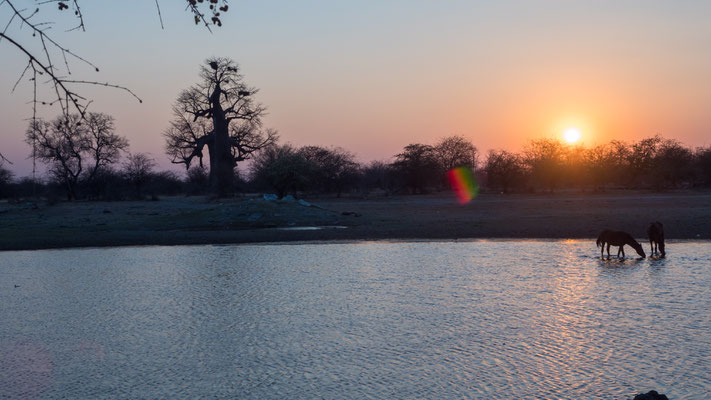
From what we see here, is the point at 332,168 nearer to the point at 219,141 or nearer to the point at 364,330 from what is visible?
the point at 219,141

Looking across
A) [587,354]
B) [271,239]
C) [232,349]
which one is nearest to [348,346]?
[232,349]

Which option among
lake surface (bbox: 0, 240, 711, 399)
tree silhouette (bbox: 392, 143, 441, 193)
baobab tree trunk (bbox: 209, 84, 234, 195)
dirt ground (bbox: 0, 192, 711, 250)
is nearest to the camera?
lake surface (bbox: 0, 240, 711, 399)

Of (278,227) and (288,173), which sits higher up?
(288,173)

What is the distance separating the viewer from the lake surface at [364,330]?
20.6ft

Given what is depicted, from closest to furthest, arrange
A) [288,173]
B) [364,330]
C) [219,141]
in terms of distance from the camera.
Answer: [364,330] → [288,173] → [219,141]

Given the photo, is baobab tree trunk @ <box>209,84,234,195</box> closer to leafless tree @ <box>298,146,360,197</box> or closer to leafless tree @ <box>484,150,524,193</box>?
leafless tree @ <box>298,146,360,197</box>

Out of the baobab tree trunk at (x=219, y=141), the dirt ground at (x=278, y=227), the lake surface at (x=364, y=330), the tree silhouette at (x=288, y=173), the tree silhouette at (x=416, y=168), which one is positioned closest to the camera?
the lake surface at (x=364, y=330)

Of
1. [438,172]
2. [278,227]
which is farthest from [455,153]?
[278,227]

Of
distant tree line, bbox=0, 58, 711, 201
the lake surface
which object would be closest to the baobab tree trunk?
distant tree line, bbox=0, 58, 711, 201

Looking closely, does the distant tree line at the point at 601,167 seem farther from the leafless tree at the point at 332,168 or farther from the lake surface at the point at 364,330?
the lake surface at the point at 364,330

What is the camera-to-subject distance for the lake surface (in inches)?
248

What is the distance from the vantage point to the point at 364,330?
28.0 ft

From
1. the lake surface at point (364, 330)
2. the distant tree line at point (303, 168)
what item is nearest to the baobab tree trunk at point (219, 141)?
the distant tree line at point (303, 168)

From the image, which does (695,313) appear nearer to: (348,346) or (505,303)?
(505,303)
